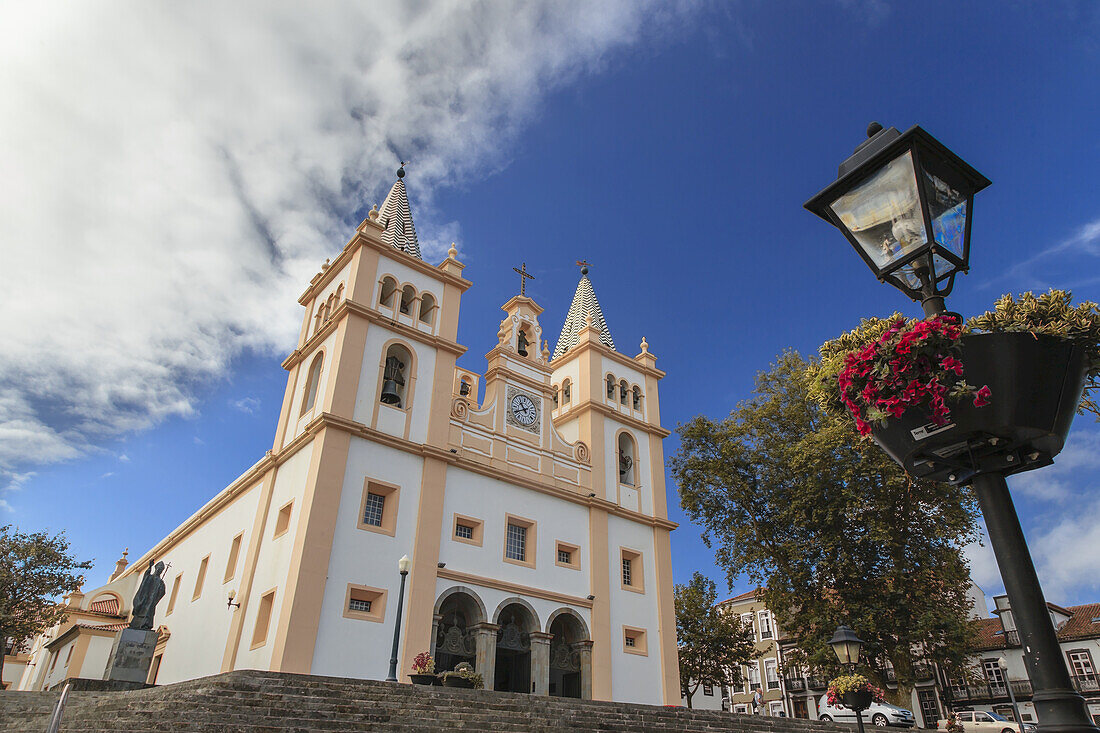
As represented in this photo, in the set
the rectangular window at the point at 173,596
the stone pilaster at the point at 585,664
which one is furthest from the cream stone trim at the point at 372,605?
the rectangular window at the point at 173,596

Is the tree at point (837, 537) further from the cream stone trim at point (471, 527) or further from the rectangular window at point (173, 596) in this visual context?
the rectangular window at point (173, 596)

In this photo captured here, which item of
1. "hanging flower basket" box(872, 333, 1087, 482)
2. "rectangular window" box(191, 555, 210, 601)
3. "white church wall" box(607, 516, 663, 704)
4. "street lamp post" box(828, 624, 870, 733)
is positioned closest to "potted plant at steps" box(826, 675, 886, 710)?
"street lamp post" box(828, 624, 870, 733)

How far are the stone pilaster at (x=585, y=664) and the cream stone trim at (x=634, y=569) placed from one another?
3.18 metres

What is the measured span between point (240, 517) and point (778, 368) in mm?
21796

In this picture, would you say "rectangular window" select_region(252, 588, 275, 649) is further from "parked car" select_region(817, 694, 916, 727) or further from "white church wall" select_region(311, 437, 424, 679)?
"parked car" select_region(817, 694, 916, 727)

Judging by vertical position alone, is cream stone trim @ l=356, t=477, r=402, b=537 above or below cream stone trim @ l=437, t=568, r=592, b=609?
above

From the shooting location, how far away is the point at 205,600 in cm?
2572

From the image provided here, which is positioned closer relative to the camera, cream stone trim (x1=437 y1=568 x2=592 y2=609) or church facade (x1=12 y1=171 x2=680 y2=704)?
church facade (x1=12 y1=171 x2=680 y2=704)

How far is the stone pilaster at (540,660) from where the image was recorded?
22.9 meters

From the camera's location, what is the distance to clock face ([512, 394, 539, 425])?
28141 millimetres

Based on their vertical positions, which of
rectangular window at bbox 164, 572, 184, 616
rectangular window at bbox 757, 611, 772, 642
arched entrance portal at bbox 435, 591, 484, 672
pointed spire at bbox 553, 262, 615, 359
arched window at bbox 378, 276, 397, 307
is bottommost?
arched entrance portal at bbox 435, 591, 484, 672

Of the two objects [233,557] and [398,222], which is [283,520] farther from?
[398,222]

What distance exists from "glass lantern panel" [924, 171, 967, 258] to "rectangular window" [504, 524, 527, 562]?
22.1 m

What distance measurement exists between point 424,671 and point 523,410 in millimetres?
11726
